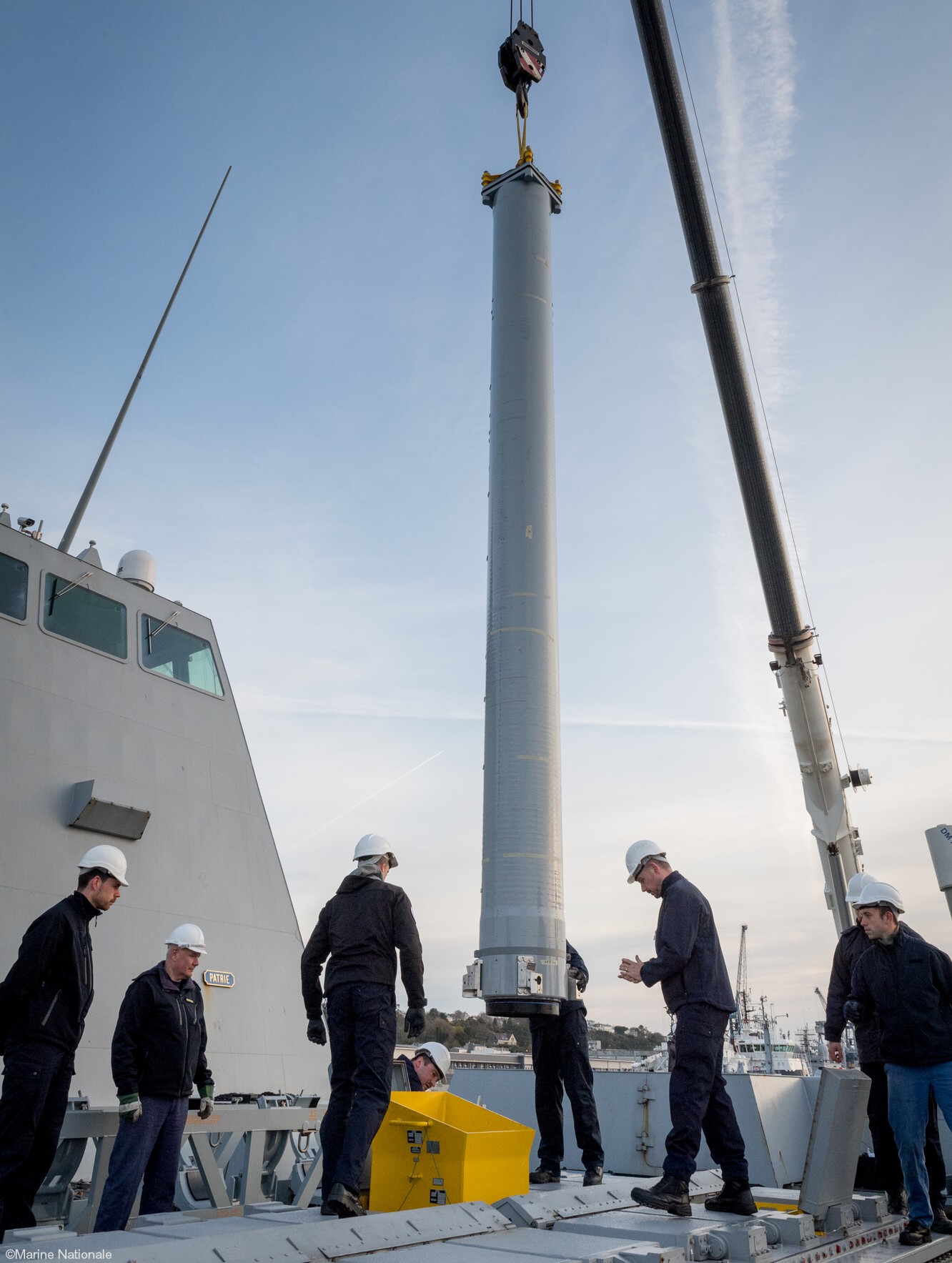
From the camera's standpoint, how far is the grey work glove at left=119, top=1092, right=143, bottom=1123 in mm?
4980

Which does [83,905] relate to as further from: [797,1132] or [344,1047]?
[797,1132]

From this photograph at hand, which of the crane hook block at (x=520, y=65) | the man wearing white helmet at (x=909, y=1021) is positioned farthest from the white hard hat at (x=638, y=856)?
the crane hook block at (x=520, y=65)

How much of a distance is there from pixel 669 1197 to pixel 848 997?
6.28ft

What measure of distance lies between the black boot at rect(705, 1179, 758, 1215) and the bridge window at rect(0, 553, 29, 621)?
603 cm

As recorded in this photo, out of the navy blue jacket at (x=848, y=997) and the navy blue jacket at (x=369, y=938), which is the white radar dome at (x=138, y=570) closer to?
the navy blue jacket at (x=369, y=938)

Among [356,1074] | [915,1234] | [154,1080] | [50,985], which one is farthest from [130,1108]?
[915,1234]

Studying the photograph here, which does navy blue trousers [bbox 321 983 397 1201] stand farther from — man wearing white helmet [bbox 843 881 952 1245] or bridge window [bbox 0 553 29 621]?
bridge window [bbox 0 553 29 621]

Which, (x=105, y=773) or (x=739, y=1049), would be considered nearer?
(x=105, y=773)

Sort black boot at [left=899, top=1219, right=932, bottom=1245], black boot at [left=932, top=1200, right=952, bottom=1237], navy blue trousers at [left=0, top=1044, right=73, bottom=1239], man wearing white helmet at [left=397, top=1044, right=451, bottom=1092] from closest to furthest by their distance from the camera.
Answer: navy blue trousers at [left=0, top=1044, right=73, bottom=1239] → black boot at [left=899, top=1219, right=932, bottom=1245] → black boot at [left=932, top=1200, right=952, bottom=1237] → man wearing white helmet at [left=397, top=1044, right=451, bottom=1092]

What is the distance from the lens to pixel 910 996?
5.15 metres

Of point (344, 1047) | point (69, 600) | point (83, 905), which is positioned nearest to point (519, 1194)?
point (344, 1047)

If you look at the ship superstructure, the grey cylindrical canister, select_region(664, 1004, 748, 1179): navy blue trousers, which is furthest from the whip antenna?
select_region(664, 1004, 748, 1179): navy blue trousers

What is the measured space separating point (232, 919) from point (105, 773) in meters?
1.57

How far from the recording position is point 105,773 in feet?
24.3
